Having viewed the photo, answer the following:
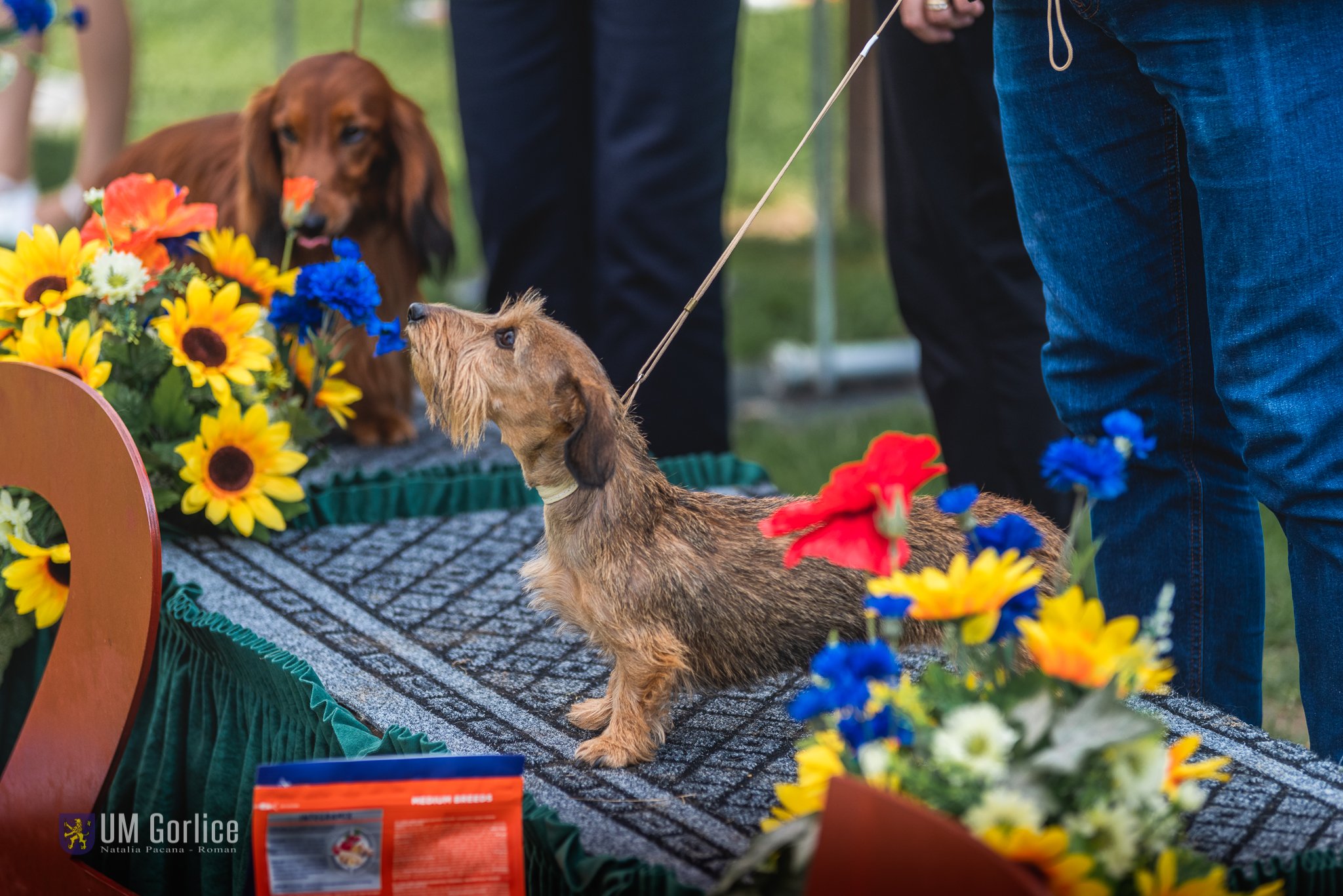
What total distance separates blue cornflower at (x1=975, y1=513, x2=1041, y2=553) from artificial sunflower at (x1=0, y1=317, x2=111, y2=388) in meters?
1.49

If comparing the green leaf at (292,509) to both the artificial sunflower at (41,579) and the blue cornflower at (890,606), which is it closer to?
the artificial sunflower at (41,579)

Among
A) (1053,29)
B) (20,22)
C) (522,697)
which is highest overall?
(20,22)

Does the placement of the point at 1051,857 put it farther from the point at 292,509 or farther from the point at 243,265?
the point at 243,265

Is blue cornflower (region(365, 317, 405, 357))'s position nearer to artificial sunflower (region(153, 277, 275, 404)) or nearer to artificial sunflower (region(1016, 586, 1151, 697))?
artificial sunflower (region(153, 277, 275, 404))

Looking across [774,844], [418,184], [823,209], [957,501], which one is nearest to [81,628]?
[774,844]

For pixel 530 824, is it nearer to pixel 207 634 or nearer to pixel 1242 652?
pixel 207 634

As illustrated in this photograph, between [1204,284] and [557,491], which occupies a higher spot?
[1204,284]

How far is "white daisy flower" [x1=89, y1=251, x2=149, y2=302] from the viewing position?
2234 mm

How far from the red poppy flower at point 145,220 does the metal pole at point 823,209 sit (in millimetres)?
2280

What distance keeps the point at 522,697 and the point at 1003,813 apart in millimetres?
996

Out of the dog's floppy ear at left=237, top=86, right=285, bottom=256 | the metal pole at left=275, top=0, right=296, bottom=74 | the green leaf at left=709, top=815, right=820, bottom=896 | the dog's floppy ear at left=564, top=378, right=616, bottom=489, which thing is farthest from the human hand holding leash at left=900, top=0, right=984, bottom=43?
the metal pole at left=275, top=0, right=296, bottom=74

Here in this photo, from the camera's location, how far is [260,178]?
9.58 feet

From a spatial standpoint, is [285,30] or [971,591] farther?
A: [285,30]

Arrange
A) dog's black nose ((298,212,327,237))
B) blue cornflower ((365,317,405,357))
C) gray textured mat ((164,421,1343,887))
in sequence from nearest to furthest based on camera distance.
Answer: gray textured mat ((164,421,1343,887)) → blue cornflower ((365,317,405,357)) → dog's black nose ((298,212,327,237))
